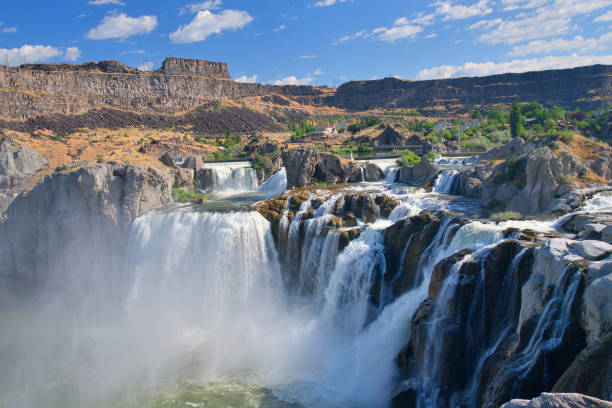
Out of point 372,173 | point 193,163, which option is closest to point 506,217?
point 372,173

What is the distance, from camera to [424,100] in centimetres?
12525

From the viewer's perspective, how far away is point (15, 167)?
31.2 meters

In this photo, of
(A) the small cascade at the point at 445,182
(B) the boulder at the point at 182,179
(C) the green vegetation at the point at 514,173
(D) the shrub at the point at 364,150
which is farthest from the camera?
(D) the shrub at the point at 364,150

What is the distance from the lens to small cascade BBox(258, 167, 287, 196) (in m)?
35.3

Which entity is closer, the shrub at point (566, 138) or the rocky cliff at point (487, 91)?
the shrub at point (566, 138)

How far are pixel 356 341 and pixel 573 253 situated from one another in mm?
10076

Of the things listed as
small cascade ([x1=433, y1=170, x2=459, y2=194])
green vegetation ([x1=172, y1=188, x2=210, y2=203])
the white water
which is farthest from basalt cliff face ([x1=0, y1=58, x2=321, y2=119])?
the white water

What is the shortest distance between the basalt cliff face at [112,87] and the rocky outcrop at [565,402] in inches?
3276

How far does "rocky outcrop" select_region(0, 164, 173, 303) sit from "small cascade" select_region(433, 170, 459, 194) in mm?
18316

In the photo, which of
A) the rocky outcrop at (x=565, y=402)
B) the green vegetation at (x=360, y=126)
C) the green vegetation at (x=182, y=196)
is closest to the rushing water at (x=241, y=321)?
the green vegetation at (x=182, y=196)

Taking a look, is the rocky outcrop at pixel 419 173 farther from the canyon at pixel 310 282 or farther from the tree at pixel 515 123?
the tree at pixel 515 123

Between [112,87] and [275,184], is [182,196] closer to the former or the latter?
[275,184]

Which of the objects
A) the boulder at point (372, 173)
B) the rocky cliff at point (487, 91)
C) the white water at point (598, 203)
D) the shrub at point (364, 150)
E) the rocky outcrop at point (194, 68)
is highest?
the rocky outcrop at point (194, 68)

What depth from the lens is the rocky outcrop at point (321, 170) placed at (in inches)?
1278
